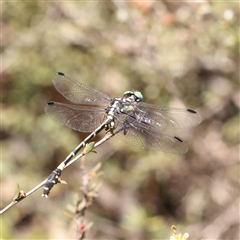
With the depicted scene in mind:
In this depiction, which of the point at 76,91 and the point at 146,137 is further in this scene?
the point at 76,91

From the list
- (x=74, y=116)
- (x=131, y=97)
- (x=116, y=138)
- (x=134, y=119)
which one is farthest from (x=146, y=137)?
(x=116, y=138)

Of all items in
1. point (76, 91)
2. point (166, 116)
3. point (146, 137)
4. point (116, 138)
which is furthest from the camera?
point (116, 138)

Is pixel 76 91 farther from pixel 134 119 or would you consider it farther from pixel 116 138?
pixel 116 138

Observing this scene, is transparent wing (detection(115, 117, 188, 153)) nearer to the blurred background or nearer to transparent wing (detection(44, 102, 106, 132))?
transparent wing (detection(44, 102, 106, 132))

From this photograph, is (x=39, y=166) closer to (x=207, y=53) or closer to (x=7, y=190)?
(x=7, y=190)

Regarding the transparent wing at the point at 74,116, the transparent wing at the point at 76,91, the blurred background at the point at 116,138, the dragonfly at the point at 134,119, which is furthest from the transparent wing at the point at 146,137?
the blurred background at the point at 116,138

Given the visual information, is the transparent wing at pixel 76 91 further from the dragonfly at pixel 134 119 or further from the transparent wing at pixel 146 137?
the transparent wing at pixel 146 137

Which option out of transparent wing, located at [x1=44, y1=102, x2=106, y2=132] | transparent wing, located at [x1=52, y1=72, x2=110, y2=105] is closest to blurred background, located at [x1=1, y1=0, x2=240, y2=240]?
transparent wing, located at [x1=52, y1=72, x2=110, y2=105]
